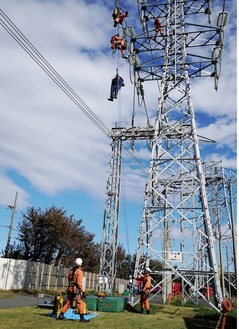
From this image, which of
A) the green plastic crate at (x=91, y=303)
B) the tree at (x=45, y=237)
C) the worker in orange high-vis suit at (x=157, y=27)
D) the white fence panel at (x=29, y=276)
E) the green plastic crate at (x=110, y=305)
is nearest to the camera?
the green plastic crate at (x=110, y=305)

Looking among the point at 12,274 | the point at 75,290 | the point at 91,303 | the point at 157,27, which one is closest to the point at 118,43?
the point at 157,27

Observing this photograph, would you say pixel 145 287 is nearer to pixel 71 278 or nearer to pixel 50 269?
pixel 71 278

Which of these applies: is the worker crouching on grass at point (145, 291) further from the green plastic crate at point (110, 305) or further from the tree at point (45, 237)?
the tree at point (45, 237)

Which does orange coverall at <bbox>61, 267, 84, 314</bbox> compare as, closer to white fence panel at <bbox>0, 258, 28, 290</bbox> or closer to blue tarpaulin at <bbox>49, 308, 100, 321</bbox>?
blue tarpaulin at <bbox>49, 308, 100, 321</bbox>

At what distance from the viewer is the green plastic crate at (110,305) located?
10719 mm

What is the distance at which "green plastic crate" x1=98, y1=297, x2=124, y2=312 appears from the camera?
1072 centimetres

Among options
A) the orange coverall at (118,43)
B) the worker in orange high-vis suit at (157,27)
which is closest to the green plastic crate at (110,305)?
the orange coverall at (118,43)

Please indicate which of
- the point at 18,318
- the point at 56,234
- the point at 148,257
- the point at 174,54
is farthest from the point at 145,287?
the point at 56,234

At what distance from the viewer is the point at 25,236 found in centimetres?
3222

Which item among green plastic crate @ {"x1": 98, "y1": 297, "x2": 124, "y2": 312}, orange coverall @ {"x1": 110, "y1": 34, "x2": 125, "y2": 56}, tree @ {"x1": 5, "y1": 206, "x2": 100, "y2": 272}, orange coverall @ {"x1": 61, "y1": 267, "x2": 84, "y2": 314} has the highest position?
A: orange coverall @ {"x1": 110, "y1": 34, "x2": 125, "y2": 56}

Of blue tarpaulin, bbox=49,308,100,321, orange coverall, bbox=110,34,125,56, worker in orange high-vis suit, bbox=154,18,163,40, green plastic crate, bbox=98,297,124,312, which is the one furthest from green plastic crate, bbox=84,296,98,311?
worker in orange high-vis suit, bbox=154,18,163,40

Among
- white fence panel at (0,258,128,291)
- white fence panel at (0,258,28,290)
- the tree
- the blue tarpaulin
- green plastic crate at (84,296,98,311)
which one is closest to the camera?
the blue tarpaulin

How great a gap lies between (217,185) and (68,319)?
18.6m

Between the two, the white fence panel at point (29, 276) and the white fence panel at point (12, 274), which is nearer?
the white fence panel at point (12, 274)
